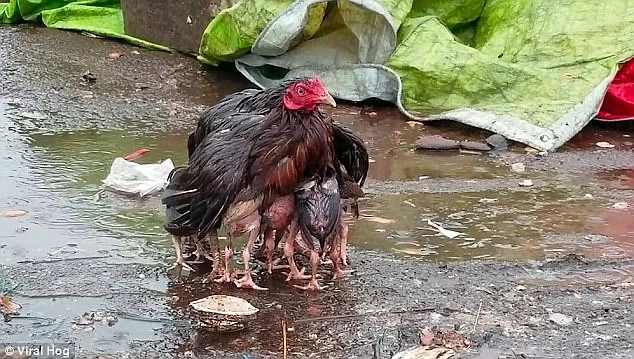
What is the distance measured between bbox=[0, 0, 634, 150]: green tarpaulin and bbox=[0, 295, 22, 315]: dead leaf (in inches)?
132

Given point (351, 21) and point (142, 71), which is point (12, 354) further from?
point (142, 71)

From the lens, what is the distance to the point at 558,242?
464cm

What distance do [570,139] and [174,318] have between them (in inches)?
132

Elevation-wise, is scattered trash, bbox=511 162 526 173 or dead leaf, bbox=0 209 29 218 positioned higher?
scattered trash, bbox=511 162 526 173

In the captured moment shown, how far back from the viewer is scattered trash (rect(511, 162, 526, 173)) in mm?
5703

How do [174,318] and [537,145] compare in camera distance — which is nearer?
[174,318]

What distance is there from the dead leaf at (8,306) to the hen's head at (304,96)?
1.28m

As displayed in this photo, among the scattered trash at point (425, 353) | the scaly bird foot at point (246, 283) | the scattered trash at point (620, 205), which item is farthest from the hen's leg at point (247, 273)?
the scattered trash at point (620, 205)

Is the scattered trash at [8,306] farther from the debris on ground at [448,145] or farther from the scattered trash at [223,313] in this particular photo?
the debris on ground at [448,145]

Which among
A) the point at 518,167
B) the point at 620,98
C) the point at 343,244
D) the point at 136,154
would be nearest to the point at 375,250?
the point at 343,244

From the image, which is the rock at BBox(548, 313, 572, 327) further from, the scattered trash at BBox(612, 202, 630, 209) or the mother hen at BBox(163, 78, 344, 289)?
the scattered trash at BBox(612, 202, 630, 209)

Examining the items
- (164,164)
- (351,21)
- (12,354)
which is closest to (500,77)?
(351,21)

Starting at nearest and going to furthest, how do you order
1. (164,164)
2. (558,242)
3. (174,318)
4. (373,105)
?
(174,318) → (558,242) → (164,164) → (373,105)

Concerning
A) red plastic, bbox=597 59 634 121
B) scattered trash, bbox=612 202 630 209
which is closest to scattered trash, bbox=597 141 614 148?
red plastic, bbox=597 59 634 121
